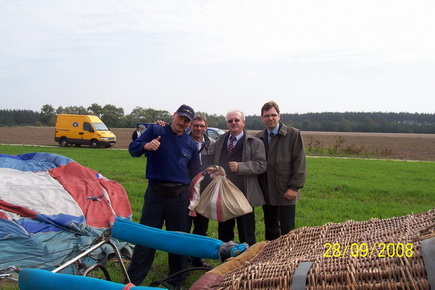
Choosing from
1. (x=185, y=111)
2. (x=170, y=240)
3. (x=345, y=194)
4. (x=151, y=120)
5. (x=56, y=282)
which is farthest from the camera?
(x=151, y=120)

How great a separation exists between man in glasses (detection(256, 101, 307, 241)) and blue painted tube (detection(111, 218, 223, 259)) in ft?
8.17

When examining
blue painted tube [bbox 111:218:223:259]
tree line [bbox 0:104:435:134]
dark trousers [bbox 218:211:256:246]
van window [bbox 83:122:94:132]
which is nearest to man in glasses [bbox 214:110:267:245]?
dark trousers [bbox 218:211:256:246]

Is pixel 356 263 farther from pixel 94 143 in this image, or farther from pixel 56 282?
pixel 94 143

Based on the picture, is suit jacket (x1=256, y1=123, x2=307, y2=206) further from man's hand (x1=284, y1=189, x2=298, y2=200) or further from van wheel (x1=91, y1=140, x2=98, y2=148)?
van wheel (x1=91, y1=140, x2=98, y2=148)

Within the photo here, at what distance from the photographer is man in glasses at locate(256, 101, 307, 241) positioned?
4.45 metres

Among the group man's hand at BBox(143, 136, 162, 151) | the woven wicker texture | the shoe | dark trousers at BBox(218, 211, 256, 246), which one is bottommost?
the shoe

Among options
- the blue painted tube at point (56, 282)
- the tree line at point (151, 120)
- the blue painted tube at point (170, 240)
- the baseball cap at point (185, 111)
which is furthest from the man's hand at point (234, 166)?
the tree line at point (151, 120)

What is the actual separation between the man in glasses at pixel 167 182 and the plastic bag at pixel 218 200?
157 mm

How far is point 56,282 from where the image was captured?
1.55m

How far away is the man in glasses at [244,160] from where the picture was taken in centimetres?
435

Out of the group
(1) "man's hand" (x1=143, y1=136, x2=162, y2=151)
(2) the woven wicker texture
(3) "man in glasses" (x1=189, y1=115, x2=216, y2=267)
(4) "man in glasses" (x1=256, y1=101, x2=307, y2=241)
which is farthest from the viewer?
(3) "man in glasses" (x1=189, y1=115, x2=216, y2=267)

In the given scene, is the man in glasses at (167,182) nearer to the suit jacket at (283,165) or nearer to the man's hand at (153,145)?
the man's hand at (153,145)

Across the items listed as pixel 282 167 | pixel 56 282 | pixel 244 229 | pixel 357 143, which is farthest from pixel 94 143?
pixel 357 143

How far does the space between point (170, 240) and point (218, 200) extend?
5.85 feet
